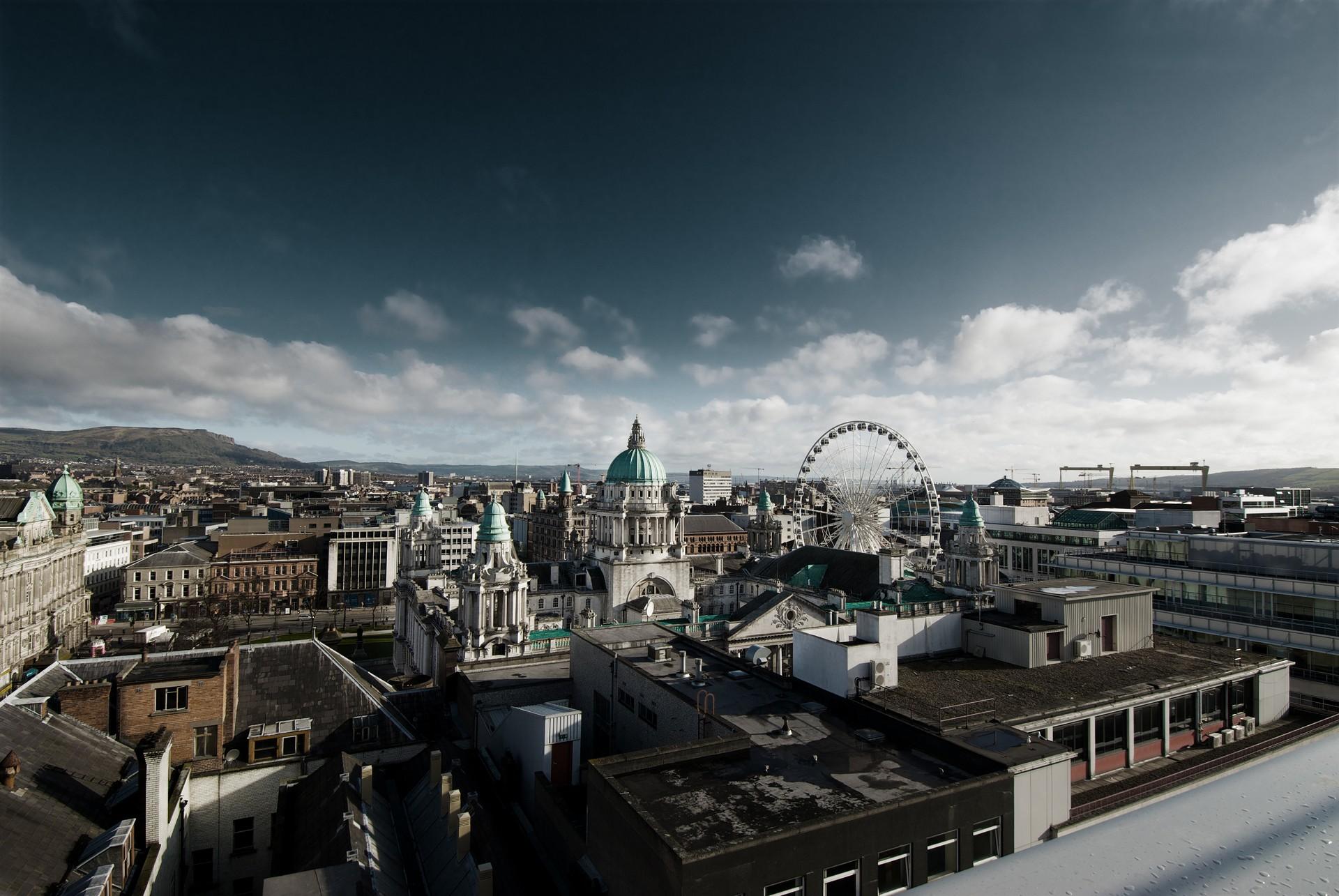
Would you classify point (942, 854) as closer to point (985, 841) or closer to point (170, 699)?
point (985, 841)

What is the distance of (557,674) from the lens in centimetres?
3881

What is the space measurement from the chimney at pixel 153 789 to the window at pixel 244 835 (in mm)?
6275

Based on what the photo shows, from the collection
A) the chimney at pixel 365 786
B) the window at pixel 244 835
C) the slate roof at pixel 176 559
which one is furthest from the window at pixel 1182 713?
the slate roof at pixel 176 559

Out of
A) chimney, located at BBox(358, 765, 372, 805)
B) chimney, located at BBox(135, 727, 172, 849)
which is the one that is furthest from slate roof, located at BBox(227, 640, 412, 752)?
chimney, located at BBox(135, 727, 172, 849)

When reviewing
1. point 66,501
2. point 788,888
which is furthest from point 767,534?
point 66,501

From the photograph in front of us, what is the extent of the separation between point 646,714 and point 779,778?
34.3ft

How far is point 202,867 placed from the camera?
2497 centimetres

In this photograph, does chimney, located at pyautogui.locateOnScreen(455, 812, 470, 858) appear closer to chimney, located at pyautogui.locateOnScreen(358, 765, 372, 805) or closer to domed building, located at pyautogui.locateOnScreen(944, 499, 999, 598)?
chimney, located at pyautogui.locateOnScreen(358, 765, 372, 805)

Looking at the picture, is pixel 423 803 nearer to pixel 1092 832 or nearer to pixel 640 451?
pixel 1092 832

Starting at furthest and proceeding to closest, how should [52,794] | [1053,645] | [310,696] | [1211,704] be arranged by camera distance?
[1053,645] → [1211,704] → [310,696] → [52,794]

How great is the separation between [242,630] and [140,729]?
7630cm

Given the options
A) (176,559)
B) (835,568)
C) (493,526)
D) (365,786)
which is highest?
(493,526)

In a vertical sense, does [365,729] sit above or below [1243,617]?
below

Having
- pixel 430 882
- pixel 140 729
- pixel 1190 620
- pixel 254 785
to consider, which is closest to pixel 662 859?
pixel 430 882
